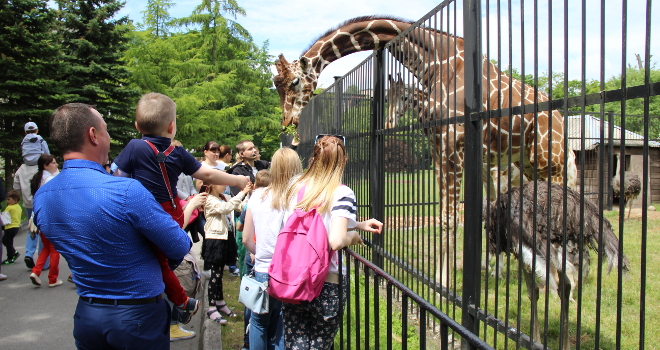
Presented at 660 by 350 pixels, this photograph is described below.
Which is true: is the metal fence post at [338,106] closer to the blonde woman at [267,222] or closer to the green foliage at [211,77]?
the blonde woman at [267,222]

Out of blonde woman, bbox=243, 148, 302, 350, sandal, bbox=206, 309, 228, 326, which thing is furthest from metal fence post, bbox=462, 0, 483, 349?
sandal, bbox=206, 309, 228, 326

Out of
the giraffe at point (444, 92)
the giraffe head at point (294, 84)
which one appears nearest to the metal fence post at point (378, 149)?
the giraffe at point (444, 92)

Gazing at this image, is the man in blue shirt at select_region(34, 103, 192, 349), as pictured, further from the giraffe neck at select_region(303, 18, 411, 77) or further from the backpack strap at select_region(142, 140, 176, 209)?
the giraffe neck at select_region(303, 18, 411, 77)

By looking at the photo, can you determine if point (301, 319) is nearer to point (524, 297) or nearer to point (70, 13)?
point (524, 297)

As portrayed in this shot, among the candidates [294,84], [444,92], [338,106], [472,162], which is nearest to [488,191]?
[472,162]

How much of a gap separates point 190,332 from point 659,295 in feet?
18.6

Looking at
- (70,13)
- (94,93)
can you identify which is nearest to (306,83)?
(94,93)

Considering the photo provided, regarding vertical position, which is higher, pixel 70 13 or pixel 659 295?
pixel 70 13

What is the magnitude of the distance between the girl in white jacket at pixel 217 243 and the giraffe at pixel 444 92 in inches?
97.0

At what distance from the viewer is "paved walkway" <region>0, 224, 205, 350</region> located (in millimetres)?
5137

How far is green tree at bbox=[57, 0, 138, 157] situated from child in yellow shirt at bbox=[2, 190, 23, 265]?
12.0 metres

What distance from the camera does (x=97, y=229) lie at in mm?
2352

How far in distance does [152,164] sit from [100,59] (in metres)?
20.1

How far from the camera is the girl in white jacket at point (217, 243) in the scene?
5480 millimetres
